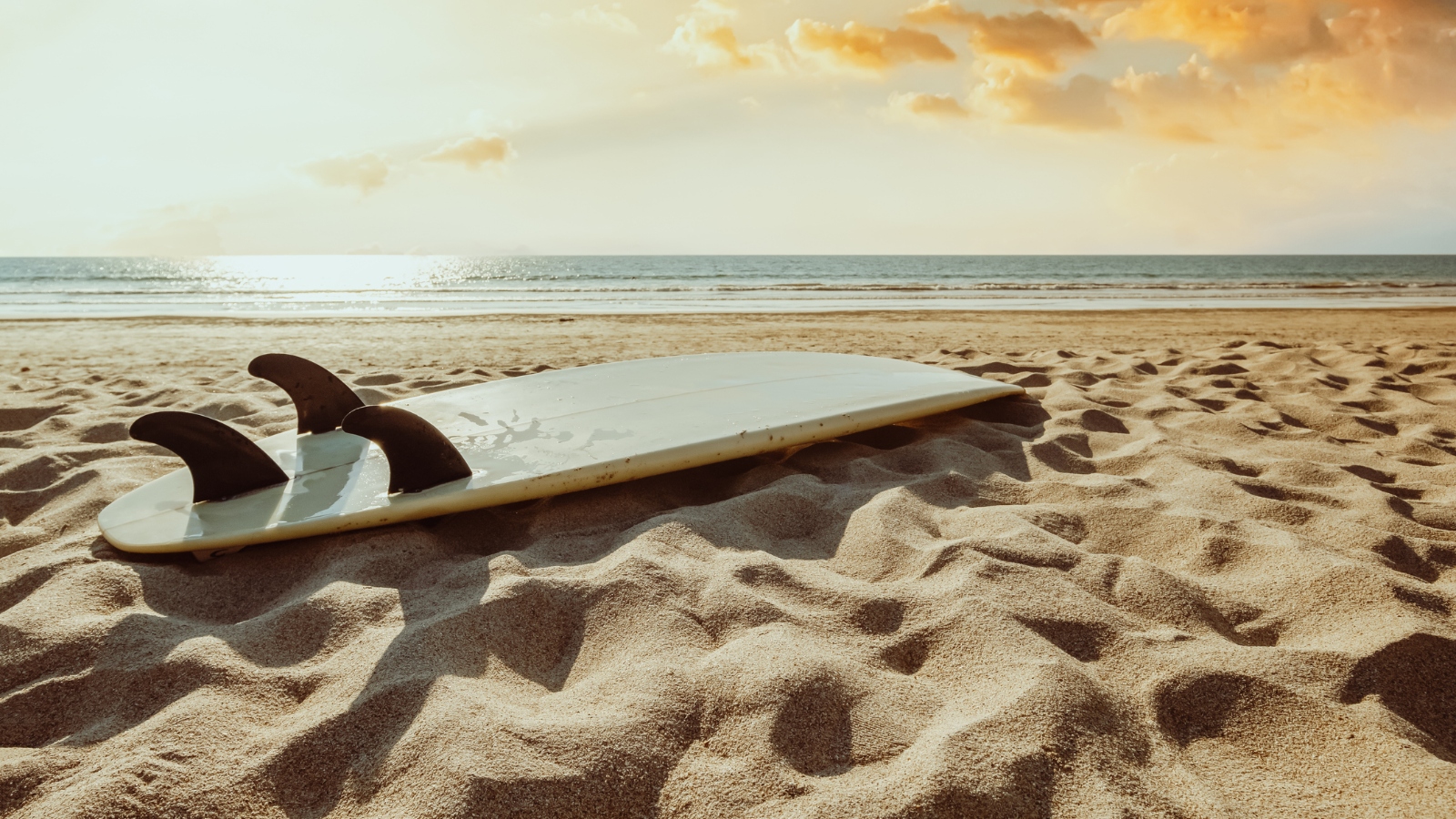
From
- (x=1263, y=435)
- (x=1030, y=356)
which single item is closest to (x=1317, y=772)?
(x=1263, y=435)

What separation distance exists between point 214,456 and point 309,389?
0.53m

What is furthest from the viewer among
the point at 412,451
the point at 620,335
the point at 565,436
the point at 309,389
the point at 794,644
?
the point at 620,335

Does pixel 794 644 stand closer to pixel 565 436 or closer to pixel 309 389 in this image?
pixel 565 436

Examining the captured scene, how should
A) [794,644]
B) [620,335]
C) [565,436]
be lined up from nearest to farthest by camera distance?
[794,644] < [565,436] < [620,335]

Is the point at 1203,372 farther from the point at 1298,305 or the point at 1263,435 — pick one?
the point at 1298,305

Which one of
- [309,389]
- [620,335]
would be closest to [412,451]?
[309,389]

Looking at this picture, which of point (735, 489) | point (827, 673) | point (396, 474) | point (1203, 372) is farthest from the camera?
point (1203, 372)

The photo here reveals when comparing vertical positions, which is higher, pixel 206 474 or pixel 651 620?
pixel 206 474

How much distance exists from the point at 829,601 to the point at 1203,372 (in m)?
3.36

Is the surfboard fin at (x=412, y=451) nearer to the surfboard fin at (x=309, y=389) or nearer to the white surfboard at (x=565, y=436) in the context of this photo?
the white surfboard at (x=565, y=436)

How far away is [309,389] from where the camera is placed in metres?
2.47

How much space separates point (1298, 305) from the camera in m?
11.4

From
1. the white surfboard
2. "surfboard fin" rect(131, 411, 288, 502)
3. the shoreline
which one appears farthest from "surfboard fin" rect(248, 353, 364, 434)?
the shoreline

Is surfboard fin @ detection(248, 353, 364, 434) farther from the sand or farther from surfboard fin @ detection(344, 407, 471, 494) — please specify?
surfboard fin @ detection(344, 407, 471, 494)
